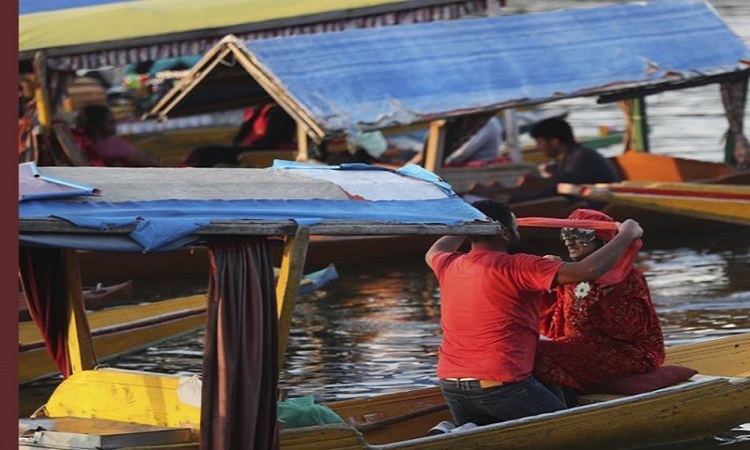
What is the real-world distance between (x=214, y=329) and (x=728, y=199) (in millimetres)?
6954

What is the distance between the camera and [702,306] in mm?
11781

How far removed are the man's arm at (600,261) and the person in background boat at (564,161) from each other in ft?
21.7

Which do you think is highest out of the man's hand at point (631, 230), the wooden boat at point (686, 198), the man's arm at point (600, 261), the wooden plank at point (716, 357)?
the man's hand at point (631, 230)

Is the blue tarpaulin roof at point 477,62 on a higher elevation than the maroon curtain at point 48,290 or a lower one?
higher

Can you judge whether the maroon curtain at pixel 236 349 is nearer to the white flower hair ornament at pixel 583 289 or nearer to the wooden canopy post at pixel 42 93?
the white flower hair ornament at pixel 583 289

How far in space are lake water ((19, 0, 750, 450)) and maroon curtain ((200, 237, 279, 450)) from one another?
210 cm

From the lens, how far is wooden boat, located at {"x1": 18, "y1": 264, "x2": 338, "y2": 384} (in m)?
9.92

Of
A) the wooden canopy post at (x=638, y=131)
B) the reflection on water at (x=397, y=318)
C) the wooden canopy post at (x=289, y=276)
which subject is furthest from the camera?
the wooden canopy post at (x=638, y=131)

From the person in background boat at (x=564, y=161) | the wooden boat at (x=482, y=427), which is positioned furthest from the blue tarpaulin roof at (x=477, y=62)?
the wooden boat at (x=482, y=427)

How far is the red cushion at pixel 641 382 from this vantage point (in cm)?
764

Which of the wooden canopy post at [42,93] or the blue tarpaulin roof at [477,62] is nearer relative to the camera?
the blue tarpaulin roof at [477,62]

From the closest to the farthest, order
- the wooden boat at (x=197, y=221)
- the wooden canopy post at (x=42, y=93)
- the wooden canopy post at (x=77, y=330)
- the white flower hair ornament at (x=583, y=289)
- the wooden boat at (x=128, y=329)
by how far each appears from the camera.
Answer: the wooden boat at (x=197, y=221)
the wooden canopy post at (x=77, y=330)
the white flower hair ornament at (x=583, y=289)
the wooden boat at (x=128, y=329)
the wooden canopy post at (x=42, y=93)

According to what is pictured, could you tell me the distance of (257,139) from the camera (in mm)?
15625

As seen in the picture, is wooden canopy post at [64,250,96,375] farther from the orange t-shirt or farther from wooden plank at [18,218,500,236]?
the orange t-shirt
